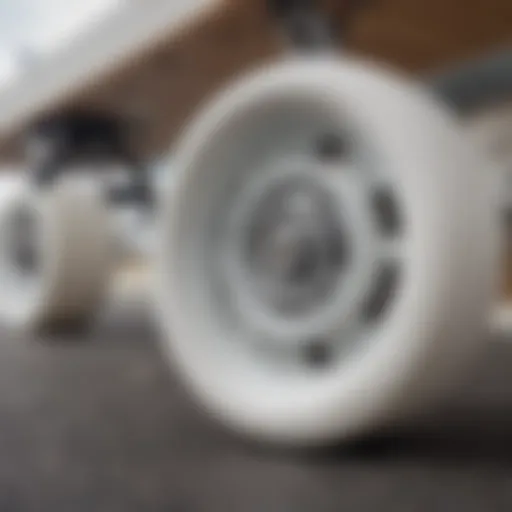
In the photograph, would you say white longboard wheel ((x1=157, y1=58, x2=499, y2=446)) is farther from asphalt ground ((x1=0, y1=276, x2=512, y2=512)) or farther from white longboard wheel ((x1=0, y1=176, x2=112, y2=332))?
white longboard wheel ((x1=0, y1=176, x2=112, y2=332))

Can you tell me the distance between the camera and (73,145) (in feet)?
7.14

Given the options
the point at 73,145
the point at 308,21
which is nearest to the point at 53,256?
the point at 73,145

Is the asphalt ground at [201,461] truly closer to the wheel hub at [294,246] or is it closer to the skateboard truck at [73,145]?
the wheel hub at [294,246]

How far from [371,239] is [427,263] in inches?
4.1

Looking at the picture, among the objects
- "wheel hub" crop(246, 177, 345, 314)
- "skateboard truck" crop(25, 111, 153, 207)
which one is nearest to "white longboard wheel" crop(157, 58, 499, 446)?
"wheel hub" crop(246, 177, 345, 314)

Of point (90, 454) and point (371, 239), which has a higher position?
point (371, 239)

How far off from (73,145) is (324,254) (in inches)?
57.1

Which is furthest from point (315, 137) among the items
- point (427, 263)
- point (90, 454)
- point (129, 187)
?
point (129, 187)

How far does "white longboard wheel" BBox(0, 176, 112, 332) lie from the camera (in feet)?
6.01

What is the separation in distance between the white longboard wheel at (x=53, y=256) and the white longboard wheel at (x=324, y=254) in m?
0.97

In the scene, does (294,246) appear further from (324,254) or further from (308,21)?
(308,21)

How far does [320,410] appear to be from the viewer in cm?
76

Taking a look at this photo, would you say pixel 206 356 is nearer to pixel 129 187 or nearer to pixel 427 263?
pixel 427 263

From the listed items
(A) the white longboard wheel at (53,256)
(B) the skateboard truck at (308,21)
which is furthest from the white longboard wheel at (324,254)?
(A) the white longboard wheel at (53,256)
